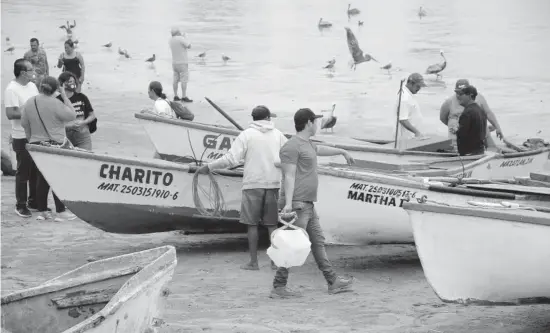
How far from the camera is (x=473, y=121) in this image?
11.4 meters

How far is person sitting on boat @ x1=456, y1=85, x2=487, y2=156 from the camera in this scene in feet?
37.2

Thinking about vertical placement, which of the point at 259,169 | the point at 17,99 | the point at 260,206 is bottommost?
the point at 260,206

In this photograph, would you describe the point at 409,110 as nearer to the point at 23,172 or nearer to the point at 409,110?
the point at 409,110

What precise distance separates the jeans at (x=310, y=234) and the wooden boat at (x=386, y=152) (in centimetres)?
230

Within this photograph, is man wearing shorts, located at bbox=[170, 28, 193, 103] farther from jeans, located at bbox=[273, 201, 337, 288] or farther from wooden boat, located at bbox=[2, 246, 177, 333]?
wooden boat, located at bbox=[2, 246, 177, 333]

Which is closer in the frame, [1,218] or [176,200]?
[176,200]

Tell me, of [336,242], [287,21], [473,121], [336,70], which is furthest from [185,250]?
[287,21]

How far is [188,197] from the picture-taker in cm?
1048

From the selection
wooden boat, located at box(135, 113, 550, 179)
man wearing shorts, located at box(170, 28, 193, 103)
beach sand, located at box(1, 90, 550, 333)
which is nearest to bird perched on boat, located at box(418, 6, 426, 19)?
man wearing shorts, located at box(170, 28, 193, 103)

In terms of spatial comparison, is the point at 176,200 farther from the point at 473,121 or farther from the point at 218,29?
the point at 218,29

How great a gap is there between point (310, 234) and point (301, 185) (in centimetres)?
42

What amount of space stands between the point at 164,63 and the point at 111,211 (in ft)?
52.4

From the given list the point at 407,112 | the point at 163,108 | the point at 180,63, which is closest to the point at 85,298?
the point at 163,108

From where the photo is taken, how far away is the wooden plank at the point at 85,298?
24.6 ft
